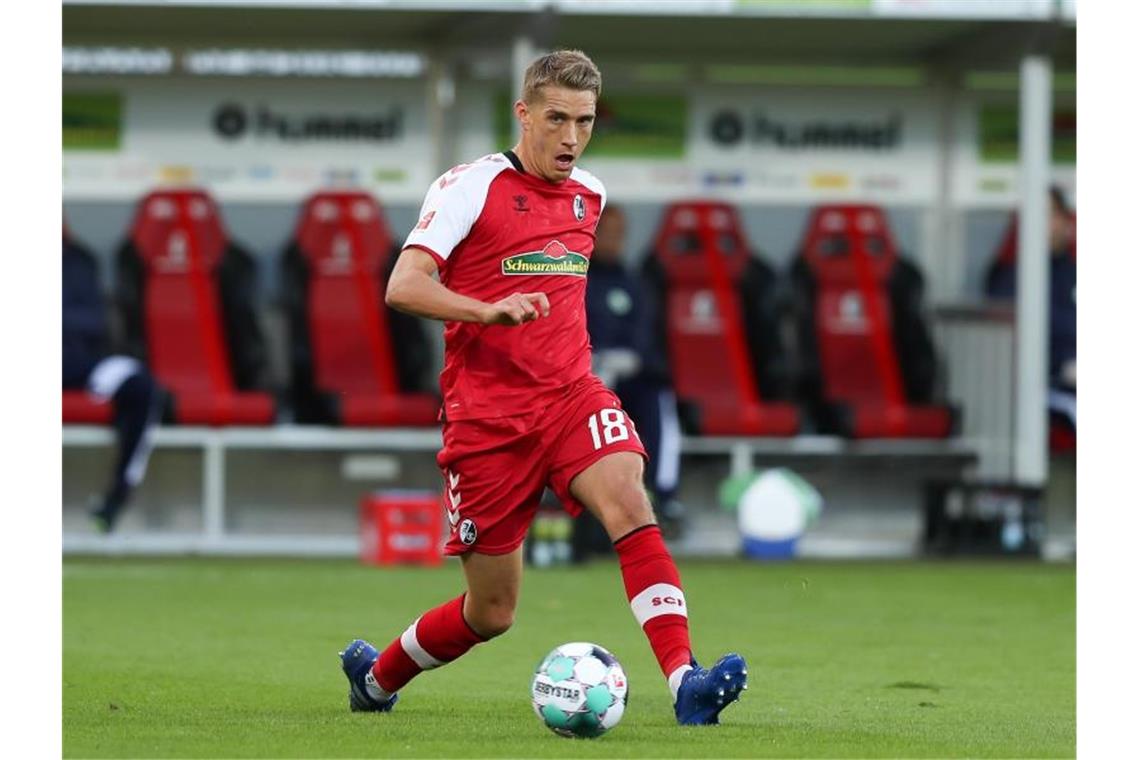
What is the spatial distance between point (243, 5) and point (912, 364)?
502 centimetres

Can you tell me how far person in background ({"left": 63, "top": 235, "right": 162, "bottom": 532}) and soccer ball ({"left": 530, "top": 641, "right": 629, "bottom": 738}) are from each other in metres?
8.45

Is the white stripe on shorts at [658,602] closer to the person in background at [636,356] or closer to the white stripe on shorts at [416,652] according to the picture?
the white stripe on shorts at [416,652]

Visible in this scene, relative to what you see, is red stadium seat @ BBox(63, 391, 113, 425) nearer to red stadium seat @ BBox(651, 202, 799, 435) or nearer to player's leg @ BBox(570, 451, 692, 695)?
red stadium seat @ BBox(651, 202, 799, 435)

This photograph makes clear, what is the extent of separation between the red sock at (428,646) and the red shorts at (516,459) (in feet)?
0.89

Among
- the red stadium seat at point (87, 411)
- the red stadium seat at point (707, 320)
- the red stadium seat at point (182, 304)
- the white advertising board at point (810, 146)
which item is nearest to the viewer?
the red stadium seat at point (87, 411)

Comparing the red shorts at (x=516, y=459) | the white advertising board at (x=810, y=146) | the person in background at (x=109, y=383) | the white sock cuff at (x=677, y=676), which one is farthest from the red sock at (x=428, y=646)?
the white advertising board at (x=810, y=146)

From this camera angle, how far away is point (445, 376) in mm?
6613

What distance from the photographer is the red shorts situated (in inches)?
253

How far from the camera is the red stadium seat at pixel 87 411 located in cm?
1436

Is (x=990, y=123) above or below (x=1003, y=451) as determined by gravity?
above

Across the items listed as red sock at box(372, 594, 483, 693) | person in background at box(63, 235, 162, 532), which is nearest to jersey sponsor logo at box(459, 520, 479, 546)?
red sock at box(372, 594, 483, 693)
